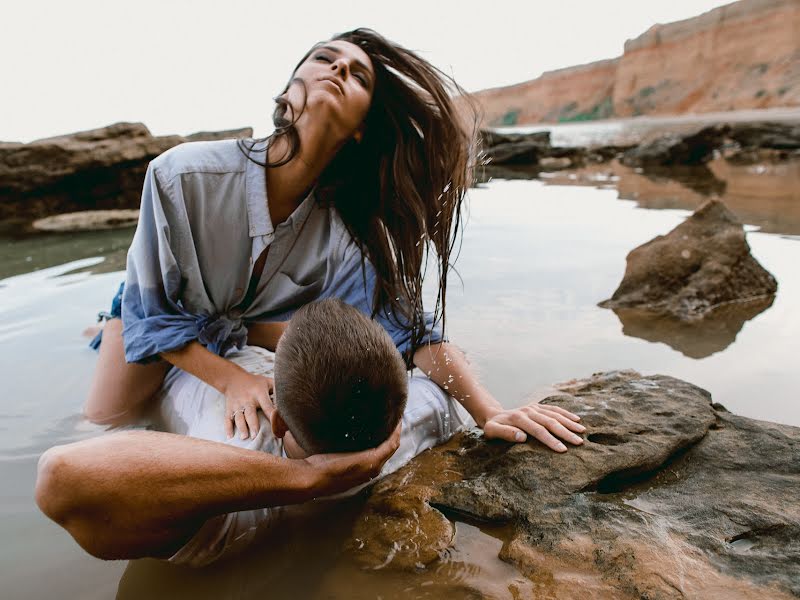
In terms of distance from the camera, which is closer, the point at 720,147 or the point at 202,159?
the point at 202,159

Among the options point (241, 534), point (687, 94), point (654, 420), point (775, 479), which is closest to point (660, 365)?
point (654, 420)

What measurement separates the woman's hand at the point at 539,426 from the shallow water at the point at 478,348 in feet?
1.10

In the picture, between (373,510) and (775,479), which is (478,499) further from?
(775,479)

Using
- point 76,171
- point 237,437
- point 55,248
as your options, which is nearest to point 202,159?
point 237,437

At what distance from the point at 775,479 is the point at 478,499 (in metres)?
0.78

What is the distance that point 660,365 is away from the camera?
2811 millimetres

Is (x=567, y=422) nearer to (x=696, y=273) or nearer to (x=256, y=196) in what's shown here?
(x=256, y=196)

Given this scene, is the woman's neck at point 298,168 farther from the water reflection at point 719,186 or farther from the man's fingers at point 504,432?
the water reflection at point 719,186

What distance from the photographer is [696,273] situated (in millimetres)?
3680

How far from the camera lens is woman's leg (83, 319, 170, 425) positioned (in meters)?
2.20

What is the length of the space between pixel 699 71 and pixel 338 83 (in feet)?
205

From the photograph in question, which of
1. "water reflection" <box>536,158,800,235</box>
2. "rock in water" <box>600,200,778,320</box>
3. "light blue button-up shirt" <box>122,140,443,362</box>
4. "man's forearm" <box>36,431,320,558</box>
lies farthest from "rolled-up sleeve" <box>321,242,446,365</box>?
"water reflection" <box>536,158,800,235</box>

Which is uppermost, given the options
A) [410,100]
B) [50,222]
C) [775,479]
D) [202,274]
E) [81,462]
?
[410,100]

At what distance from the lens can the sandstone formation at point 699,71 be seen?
4659 centimetres
